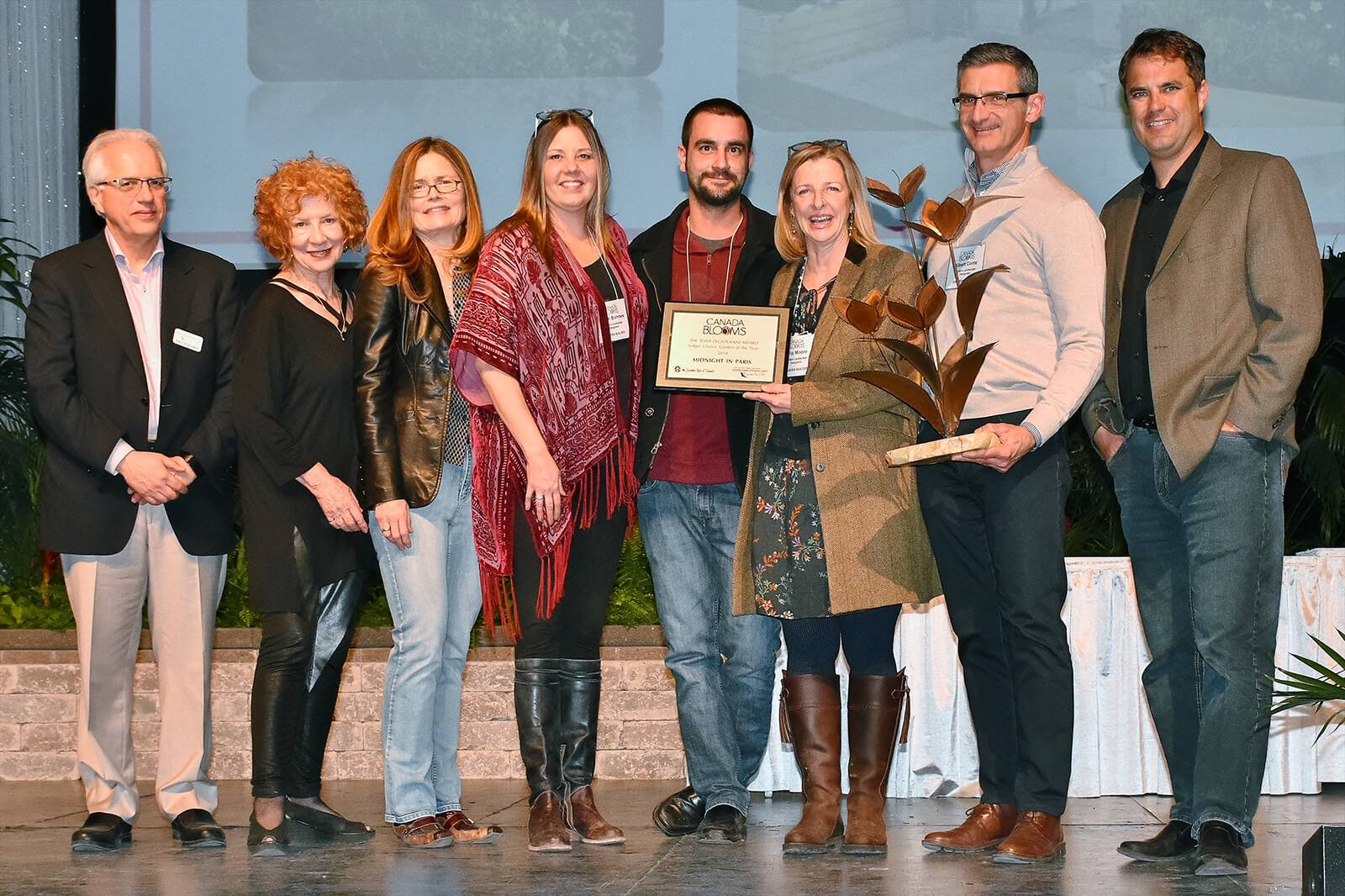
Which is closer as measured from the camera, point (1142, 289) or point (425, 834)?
point (1142, 289)

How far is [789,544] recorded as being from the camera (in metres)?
3.31

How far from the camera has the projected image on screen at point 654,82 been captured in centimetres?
558

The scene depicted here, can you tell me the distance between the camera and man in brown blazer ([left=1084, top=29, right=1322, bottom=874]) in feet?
10.3

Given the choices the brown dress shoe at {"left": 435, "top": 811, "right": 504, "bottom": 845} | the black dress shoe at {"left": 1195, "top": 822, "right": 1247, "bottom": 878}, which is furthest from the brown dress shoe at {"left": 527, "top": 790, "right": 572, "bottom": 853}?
the black dress shoe at {"left": 1195, "top": 822, "right": 1247, "bottom": 878}

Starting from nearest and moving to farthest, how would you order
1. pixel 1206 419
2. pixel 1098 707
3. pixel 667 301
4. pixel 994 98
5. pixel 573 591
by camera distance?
pixel 1206 419 → pixel 994 98 → pixel 573 591 → pixel 667 301 → pixel 1098 707

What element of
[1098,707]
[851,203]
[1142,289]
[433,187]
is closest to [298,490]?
[433,187]

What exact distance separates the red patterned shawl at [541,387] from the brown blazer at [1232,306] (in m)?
1.29

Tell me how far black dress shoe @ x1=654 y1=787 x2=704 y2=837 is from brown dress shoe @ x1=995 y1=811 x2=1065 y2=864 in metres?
0.77

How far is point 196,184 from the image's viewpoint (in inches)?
233

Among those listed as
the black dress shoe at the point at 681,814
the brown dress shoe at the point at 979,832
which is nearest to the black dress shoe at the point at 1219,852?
the brown dress shoe at the point at 979,832

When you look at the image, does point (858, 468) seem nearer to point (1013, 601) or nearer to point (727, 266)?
point (1013, 601)

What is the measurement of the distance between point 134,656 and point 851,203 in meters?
2.18

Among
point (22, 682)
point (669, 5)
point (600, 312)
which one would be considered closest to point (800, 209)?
point (600, 312)

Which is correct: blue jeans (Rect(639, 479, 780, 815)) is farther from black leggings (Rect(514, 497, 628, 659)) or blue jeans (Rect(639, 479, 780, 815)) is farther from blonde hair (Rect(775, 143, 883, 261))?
blonde hair (Rect(775, 143, 883, 261))
